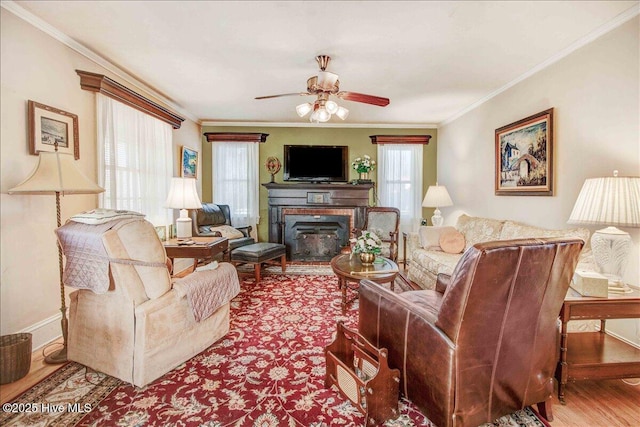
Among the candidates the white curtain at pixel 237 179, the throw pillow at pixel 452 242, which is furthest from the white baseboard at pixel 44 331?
the throw pillow at pixel 452 242

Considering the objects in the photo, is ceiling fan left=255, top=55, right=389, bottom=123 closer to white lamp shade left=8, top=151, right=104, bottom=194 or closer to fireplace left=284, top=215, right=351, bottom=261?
white lamp shade left=8, top=151, right=104, bottom=194

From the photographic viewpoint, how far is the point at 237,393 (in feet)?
5.85

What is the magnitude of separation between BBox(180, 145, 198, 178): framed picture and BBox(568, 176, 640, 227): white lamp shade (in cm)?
481

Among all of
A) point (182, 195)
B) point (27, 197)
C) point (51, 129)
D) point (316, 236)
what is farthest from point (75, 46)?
point (316, 236)

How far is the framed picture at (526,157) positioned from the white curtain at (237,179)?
12.7ft

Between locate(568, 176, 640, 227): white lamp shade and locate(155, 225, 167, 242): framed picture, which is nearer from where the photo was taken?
locate(568, 176, 640, 227): white lamp shade

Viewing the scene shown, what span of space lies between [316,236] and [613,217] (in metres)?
3.94

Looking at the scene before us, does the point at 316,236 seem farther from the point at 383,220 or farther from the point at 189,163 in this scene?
the point at 189,163

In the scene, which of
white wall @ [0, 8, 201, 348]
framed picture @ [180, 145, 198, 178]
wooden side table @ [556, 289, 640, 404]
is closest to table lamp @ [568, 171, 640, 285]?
wooden side table @ [556, 289, 640, 404]

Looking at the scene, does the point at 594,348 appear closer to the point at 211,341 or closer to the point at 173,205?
the point at 211,341

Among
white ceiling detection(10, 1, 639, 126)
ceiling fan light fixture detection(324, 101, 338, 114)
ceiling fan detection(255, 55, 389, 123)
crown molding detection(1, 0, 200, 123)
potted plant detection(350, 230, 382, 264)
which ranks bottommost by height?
potted plant detection(350, 230, 382, 264)

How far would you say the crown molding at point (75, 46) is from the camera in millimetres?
2096

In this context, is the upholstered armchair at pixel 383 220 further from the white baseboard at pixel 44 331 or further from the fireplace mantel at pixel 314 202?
the white baseboard at pixel 44 331

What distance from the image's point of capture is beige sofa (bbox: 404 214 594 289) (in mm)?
2927
